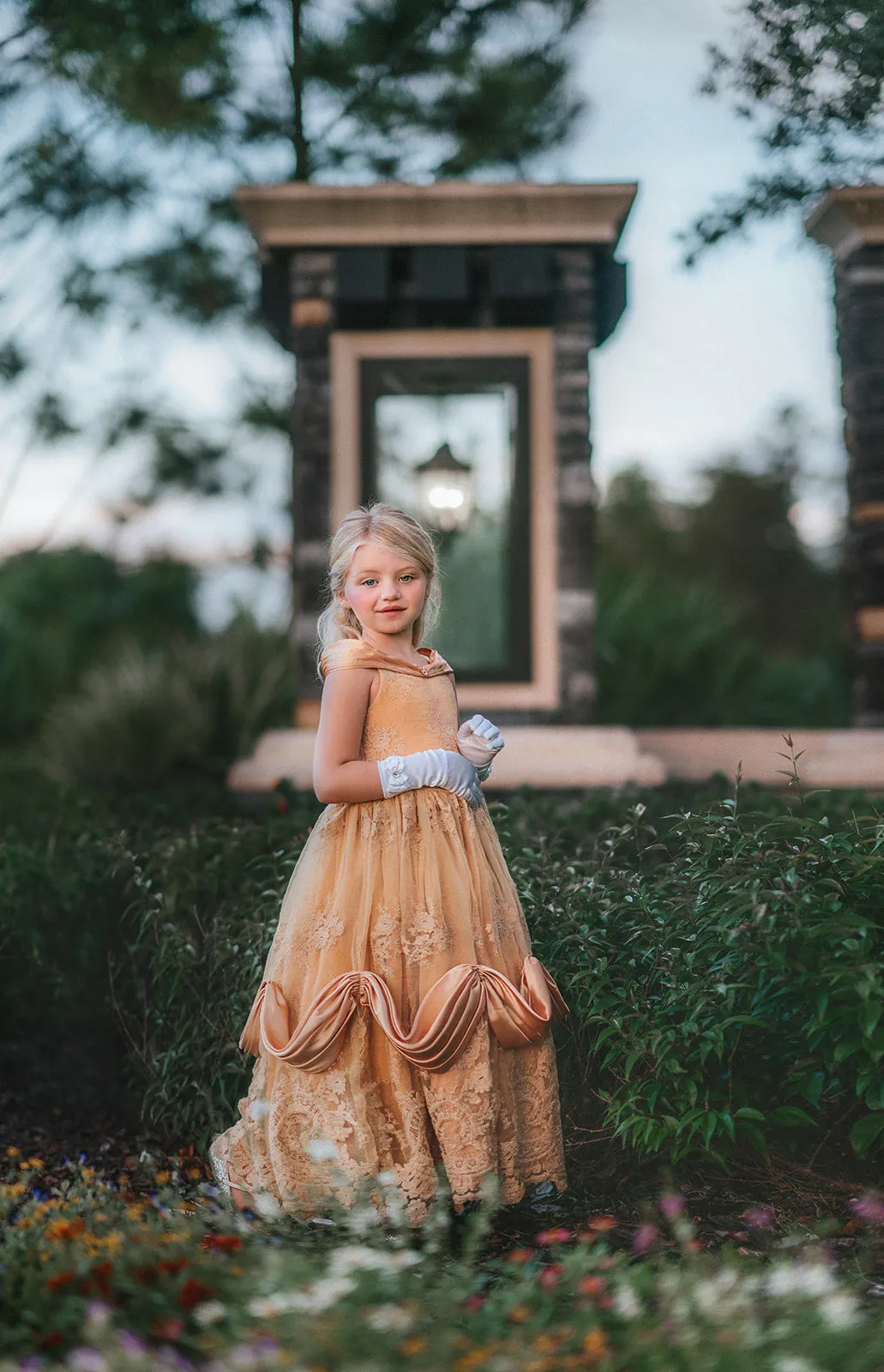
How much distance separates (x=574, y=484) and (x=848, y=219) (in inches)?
70.7

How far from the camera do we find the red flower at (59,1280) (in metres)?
1.96

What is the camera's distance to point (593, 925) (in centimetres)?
317

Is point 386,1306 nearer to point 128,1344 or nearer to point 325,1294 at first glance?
point 325,1294

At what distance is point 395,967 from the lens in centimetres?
258

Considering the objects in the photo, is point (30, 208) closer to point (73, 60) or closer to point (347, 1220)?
point (73, 60)

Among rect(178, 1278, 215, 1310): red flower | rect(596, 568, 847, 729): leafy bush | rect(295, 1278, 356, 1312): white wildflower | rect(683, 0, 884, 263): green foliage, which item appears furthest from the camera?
rect(596, 568, 847, 729): leafy bush

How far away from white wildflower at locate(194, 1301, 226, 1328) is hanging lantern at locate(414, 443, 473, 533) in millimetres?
4523

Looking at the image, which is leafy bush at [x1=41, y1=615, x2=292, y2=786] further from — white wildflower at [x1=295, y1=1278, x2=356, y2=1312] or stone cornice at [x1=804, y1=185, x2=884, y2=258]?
white wildflower at [x1=295, y1=1278, x2=356, y2=1312]

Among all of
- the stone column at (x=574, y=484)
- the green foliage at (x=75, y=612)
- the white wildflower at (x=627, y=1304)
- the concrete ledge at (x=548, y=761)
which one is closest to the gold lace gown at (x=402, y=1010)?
the white wildflower at (x=627, y=1304)

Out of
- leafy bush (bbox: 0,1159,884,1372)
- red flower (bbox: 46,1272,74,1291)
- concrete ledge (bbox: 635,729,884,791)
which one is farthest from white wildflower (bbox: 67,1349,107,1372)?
concrete ledge (bbox: 635,729,884,791)

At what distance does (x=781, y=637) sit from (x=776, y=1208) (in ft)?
70.1

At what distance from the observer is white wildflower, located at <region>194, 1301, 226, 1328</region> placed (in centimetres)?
172

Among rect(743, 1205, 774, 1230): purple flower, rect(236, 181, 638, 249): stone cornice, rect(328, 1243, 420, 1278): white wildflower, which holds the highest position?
rect(236, 181, 638, 249): stone cornice

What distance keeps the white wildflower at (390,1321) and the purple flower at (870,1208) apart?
3.13 ft
